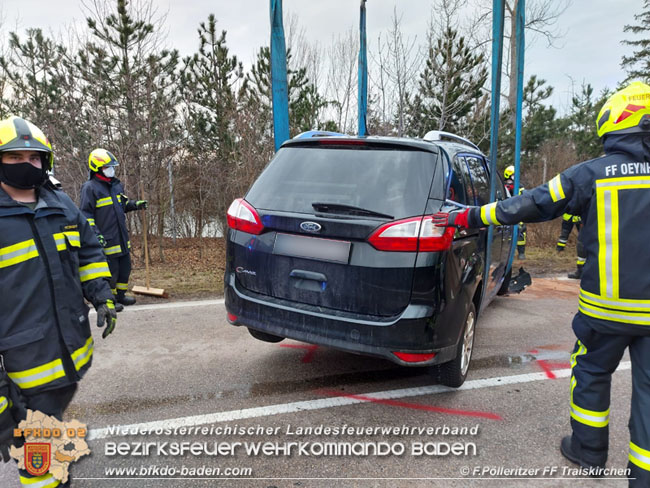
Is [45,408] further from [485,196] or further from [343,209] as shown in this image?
[485,196]

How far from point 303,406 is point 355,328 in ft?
2.59

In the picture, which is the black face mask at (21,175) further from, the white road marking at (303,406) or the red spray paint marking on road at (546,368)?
the red spray paint marking on road at (546,368)

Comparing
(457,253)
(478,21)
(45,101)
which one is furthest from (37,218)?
(478,21)

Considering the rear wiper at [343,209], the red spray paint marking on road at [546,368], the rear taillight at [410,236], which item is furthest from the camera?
the red spray paint marking on road at [546,368]

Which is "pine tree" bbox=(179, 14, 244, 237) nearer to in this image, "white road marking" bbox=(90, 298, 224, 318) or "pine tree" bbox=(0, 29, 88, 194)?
"pine tree" bbox=(0, 29, 88, 194)

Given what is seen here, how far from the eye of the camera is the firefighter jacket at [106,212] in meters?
5.02

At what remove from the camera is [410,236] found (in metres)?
2.45

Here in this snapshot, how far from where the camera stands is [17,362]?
180cm

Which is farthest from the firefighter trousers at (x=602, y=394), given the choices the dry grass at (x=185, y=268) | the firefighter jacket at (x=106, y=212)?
the firefighter jacket at (x=106, y=212)

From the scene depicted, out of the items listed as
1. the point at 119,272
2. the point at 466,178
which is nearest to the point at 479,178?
the point at 466,178

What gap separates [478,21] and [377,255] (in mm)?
14658

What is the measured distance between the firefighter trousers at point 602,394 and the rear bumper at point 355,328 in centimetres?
73

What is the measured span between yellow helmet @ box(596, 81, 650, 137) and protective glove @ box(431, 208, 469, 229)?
0.84 meters

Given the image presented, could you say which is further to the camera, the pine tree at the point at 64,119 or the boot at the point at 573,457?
the pine tree at the point at 64,119
